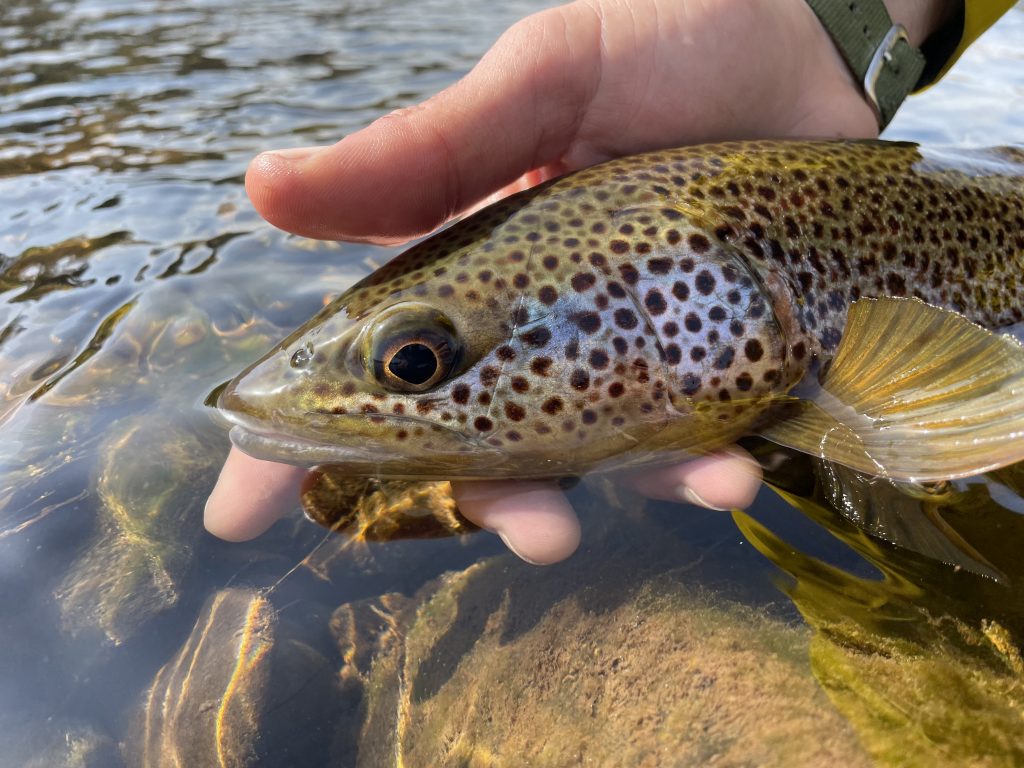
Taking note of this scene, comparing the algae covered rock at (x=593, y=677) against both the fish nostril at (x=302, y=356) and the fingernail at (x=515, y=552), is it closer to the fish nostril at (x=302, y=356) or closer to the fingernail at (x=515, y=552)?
the fingernail at (x=515, y=552)

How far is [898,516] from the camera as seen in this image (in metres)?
2.91

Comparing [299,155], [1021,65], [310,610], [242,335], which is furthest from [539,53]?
[1021,65]

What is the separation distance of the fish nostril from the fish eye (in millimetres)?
277

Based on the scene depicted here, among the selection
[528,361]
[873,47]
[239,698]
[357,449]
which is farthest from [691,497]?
[873,47]

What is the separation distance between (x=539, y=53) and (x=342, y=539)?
247cm

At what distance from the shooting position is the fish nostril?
2.97 m

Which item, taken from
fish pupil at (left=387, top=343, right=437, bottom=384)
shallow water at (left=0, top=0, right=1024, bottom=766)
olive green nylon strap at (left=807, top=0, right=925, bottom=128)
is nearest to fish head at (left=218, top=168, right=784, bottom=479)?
fish pupil at (left=387, top=343, right=437, bottom=384)

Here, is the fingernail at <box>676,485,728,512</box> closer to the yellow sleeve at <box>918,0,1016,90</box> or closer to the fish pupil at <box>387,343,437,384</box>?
the fish pupil at <box>387,343,437,384</box>

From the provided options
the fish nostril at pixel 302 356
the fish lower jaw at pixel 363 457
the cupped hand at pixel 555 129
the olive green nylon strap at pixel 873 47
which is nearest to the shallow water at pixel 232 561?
the cupped hand at pixel 555 129

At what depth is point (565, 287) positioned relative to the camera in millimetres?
2990

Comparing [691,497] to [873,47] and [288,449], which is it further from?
[873,47]

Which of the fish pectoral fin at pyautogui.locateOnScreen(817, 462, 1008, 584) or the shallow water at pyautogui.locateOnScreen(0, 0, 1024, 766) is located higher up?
the fish pectoral fin at pyautogui.locateOnScreen(817, 462, 1008, 584)

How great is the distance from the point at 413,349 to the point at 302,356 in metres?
0.47

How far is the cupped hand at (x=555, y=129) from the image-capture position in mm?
3088
